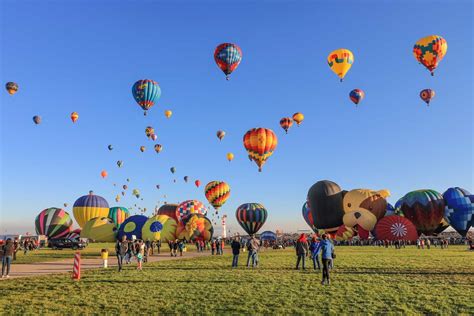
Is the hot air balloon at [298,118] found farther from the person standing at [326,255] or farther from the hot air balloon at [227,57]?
the person standing at [326,255]

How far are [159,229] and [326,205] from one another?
24.3 metres

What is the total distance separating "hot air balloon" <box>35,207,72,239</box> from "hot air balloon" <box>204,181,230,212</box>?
2484 cm

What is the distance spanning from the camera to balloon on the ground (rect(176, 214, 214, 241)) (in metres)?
49.8

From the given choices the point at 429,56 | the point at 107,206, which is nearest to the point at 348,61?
the point at 429,56

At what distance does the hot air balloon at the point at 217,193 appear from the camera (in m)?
60.2

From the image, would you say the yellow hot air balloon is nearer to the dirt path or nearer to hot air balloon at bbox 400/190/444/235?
hot air balloon at bbox 400/190/444/235

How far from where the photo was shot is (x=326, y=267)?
14.0m

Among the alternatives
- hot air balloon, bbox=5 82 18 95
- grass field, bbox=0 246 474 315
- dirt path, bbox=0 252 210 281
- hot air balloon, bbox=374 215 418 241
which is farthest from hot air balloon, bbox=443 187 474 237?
hot air balloon, bbox=5 82 18 95

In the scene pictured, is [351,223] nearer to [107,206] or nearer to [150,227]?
[150,227]

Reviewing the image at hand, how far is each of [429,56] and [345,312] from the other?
141 ft

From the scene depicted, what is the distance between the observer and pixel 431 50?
4484cm

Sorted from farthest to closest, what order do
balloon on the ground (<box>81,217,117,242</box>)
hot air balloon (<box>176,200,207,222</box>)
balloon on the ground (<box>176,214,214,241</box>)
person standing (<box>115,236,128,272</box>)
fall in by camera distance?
hot air balloon (<box>176,200,207,222</box>)
balloon on the ground (<box>81,217,117,242</box>)
balloon on the ground (<box>176,214,214,241</box>)
person standing (<box>115,236,128,272</box>)

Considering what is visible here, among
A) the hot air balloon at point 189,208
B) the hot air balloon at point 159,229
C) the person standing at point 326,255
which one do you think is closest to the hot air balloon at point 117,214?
the hot air balloon at point 189,208

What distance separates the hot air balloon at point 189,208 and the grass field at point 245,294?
42186mm
